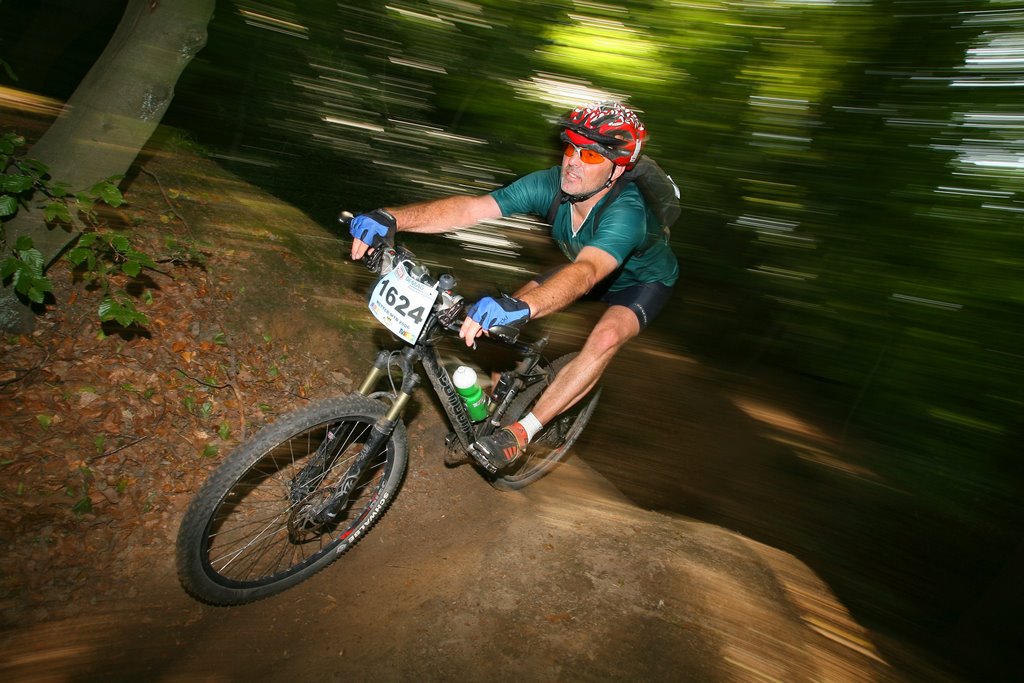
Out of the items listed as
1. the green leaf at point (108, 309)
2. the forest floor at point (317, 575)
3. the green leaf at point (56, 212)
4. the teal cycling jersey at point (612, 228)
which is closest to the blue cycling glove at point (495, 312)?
the teal cycling jersey at point (612, 228)

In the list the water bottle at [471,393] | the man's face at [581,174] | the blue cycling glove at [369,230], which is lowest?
the water bottle at [471,393]

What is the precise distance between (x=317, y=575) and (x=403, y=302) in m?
1.69

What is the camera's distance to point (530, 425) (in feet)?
10.6

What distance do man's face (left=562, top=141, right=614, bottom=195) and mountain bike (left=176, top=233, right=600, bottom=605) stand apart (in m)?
0.98

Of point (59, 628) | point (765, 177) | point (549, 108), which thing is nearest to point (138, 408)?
point (59, 628)

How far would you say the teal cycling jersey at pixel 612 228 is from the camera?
2.82 m

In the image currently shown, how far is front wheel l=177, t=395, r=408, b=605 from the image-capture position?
2.13 meters

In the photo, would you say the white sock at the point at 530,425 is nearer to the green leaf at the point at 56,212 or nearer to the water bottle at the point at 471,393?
the water bottle at the point at 471,393

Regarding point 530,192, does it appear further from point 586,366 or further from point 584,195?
point 586,366

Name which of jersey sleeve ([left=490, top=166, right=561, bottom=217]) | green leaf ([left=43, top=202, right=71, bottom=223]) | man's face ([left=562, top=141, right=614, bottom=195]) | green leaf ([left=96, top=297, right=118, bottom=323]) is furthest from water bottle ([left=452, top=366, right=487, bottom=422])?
green leaf ([left=43, top=202, right=71, bottom=223])

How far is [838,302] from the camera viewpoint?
4.70 m

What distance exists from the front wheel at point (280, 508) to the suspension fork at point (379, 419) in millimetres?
45

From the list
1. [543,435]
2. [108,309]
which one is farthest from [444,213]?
[108,309]

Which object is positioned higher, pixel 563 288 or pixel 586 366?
pixel 563 288
